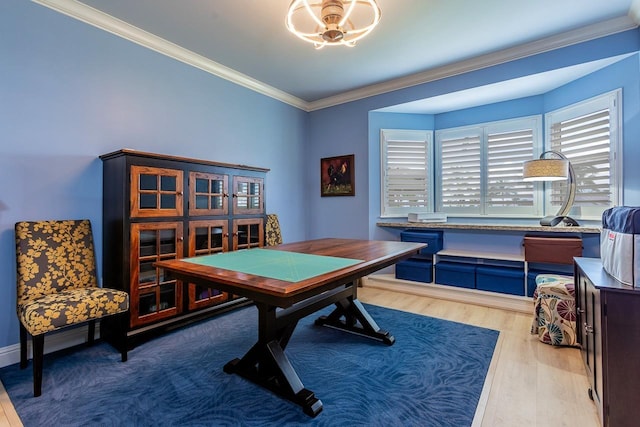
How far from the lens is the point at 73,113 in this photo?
2449 millimetres

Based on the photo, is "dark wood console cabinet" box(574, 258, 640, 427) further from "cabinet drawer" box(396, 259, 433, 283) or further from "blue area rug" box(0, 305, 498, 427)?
"cabinet drawer" box(396, 259, 433, 283)

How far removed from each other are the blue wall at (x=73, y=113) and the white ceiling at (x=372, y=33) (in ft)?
0.66

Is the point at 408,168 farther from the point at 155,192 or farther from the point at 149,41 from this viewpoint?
the point at 149,41

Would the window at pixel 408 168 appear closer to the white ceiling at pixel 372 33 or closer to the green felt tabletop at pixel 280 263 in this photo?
the white ceiling at pixel 372 33

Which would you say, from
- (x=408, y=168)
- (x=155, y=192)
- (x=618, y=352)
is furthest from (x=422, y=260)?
(x=155, y=192)

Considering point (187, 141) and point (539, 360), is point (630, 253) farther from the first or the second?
point (187, 141)

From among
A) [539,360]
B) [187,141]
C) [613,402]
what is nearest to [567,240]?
[539,360]

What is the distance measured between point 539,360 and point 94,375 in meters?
3.12

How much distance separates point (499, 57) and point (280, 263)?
321 cm

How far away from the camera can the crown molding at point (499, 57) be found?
2678 millimetres

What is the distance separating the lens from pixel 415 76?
376cm

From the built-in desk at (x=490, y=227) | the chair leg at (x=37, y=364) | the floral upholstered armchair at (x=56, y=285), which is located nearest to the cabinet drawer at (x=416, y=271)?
the built-in desk at (x=490, y=227)

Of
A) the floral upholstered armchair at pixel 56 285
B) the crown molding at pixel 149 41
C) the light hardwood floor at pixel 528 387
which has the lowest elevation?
the light hardwood floor at pixel 528 387

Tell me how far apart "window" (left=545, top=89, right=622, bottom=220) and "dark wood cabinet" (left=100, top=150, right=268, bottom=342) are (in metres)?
3.62
